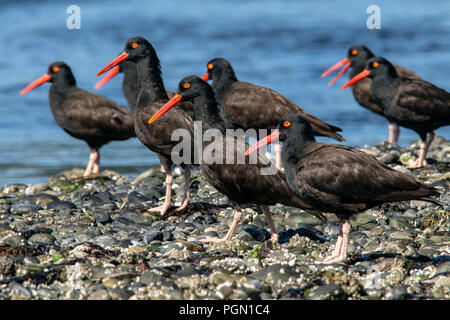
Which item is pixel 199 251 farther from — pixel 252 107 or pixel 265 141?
pixel 252 107

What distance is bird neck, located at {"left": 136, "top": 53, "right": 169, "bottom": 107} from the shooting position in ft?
23.7

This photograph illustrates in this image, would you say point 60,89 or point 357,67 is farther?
point 357,67

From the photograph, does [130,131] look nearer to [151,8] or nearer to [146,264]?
[146,264]

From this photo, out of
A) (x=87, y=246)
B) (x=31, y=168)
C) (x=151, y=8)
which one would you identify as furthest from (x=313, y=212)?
(x=151, y=8)

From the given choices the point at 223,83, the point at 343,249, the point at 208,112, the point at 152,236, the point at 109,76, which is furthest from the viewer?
the point at 109,76

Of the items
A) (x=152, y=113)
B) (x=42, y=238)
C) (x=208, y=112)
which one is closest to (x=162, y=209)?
(x=152, y=113)

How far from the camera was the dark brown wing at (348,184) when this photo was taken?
500 centimetres

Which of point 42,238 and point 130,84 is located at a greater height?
point 130,84

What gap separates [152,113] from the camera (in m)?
7.01

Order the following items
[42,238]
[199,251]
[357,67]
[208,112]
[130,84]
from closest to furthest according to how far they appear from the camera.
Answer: [199,251]
[42,238]
[208,112]
[130,84]
[357,67]

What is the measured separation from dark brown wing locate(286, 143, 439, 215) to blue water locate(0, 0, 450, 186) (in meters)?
6.01

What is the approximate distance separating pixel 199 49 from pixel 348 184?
16312 millimetres

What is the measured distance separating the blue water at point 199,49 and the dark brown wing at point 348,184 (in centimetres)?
601

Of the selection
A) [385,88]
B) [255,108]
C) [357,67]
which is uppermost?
[357,67]
